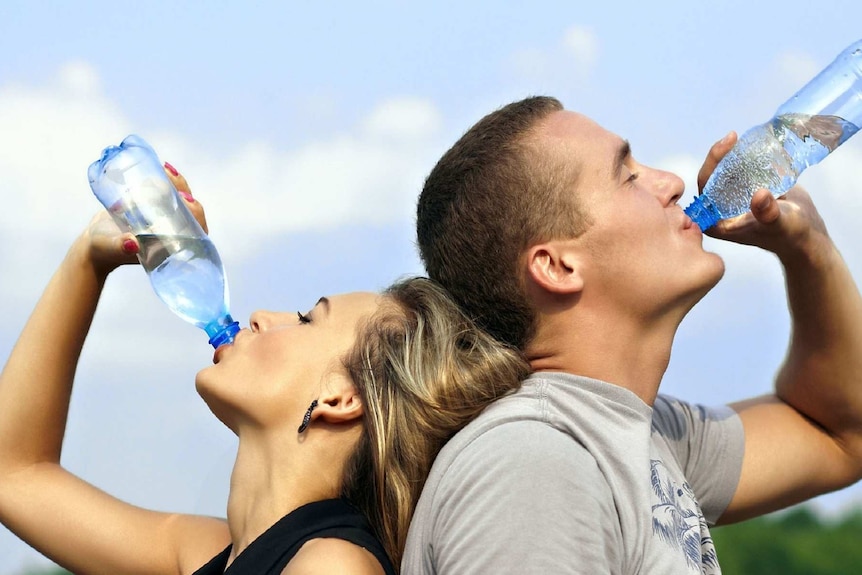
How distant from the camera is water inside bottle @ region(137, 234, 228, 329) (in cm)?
366

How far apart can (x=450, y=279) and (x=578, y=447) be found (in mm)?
831

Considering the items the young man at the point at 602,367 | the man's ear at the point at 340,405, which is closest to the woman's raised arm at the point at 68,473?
the man's ear at the point at 340,405

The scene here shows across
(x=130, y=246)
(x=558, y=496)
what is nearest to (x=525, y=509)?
(x=558, y=496)

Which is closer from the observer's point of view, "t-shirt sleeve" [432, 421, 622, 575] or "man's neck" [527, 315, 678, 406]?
"t-shirt sleeve" [432, 421, 622, 575]

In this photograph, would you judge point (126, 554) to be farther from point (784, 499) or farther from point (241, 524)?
point (784, 499)

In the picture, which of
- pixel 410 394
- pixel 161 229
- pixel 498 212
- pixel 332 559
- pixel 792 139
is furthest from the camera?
pixel 792 139

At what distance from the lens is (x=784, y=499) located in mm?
3848

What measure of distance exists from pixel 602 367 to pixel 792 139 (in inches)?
50.7

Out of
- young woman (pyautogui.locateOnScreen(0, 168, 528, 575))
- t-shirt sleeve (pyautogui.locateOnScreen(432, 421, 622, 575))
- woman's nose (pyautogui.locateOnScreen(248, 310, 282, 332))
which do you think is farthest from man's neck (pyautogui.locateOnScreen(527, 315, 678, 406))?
woman's nose (pyautogui.locateOnScreen(248, 310, 282, 332))

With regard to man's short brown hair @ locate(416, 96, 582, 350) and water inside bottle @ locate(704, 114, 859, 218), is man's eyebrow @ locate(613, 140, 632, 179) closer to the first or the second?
man's short brown hair @ locate(416, 96, 582, 350)

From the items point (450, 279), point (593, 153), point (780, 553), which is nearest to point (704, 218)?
point (593, 153)

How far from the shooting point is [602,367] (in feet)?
9.91

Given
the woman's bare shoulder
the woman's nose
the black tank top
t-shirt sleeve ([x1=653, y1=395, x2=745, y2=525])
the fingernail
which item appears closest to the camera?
the woman's bare shoulder

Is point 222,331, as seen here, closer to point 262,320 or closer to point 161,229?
point 262,320
